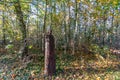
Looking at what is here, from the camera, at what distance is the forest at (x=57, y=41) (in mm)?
6438

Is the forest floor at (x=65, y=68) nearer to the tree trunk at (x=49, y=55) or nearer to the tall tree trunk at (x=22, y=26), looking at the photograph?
the tree trunk at (x=49, y=55)

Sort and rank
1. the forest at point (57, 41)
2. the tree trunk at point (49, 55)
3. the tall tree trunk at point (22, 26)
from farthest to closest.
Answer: the tall tree trunk at point (22, 26), the forest at point (57, 41), the tree trunk at point (49, 55)

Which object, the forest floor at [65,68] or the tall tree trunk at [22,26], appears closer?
the forest floor at [65,68]

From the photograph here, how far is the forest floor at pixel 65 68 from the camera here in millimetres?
6340

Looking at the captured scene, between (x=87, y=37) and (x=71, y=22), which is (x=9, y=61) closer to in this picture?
(x=71, y=22)

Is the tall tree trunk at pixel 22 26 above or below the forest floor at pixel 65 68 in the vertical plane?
above

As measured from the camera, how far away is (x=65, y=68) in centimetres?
711

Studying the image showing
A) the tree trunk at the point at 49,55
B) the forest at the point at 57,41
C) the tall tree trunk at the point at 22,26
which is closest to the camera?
the tree trunk at the point at 49,55

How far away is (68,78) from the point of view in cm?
623

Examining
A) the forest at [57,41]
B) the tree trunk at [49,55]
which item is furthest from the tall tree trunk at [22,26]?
the tree trunk at [49,55]

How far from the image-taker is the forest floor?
634cm

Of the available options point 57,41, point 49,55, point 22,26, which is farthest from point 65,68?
point 57,41

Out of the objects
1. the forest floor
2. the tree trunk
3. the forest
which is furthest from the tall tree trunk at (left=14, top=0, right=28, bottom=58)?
the tree trunk

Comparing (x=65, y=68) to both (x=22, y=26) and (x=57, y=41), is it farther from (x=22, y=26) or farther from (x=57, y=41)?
(x=57, y=41)
